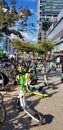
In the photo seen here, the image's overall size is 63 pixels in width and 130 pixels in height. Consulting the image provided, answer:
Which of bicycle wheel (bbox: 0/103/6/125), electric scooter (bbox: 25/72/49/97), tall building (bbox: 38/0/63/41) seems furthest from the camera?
tall building (bbox: 38/0/63/41)

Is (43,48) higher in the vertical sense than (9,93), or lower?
lower

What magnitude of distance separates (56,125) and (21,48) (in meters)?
48.4

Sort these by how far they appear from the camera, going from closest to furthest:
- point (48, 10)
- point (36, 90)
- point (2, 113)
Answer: point (2, 113) → point (36, 90) → point (48, 10)

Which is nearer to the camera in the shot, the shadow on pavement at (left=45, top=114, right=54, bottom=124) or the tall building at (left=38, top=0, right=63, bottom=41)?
the shadow on pavement at (left=45, top=114, right=54, bottom=124)

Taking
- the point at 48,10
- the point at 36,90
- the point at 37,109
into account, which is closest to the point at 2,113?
the point at 37,109

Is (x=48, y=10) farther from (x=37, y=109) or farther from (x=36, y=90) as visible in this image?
(x=37, y=109)

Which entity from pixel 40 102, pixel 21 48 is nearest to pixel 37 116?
pixel 40 102

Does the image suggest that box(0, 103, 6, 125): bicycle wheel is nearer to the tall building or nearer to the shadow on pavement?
the shadow on pavement

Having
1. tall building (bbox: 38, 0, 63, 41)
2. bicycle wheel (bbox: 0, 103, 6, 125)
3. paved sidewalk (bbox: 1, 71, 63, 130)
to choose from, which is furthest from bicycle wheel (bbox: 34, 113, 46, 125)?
tall building (bbox: 38, 0, 63, 41)

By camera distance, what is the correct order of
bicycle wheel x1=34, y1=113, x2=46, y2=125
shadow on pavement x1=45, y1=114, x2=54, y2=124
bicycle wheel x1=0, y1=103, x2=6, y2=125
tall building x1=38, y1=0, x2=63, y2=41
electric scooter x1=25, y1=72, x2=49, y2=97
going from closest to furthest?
bicycle wheel x1=0, y1=103, x2=6, y2=125 < bicycle wheel x1=34, y1=113, x2=46, y2=125 < shadow on pavement x1=45, y1=114, x2=54, y2=124 < electric scooter x1=25, y1=72, x2=49, y2=97 < tall building x1=38, y1=0, x2=63, y2=41

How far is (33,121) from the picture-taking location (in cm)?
761

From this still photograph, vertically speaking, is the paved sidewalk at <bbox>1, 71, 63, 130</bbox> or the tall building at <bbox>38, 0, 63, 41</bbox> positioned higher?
the paved sidewalk at <bbox>1, 71, 63, 130</bbox>

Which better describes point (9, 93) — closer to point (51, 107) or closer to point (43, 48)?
point (51, 107)

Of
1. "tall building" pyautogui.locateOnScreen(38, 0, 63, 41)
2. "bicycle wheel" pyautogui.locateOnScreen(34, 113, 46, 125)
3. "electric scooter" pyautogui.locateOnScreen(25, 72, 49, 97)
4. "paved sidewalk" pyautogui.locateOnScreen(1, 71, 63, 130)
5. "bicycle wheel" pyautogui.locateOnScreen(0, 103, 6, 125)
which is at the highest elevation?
"bicycle wheel" pyautogui.locateOnScreen(0, 103, 6, 125)
